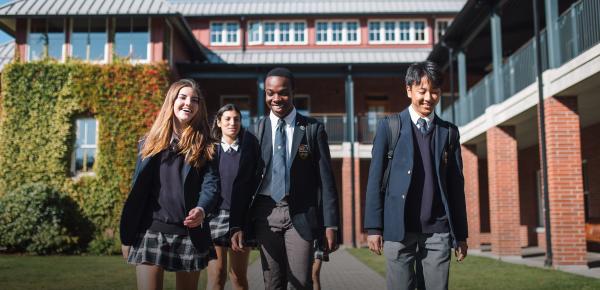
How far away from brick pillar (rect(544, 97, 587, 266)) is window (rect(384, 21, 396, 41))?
16.2 metres

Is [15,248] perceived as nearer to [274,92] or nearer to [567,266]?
[567,266]

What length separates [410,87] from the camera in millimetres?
4039

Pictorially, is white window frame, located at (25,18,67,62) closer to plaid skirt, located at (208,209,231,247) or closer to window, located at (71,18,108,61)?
window, located at (71,18,108,61)

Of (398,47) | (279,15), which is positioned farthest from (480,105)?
(279,15)

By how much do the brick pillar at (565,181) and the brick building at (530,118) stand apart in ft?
0.06

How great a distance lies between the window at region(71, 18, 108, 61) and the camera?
20406mm

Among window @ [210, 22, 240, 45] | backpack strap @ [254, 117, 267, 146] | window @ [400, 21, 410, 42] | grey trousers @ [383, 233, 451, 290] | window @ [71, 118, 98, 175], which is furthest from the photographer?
window @ [210, 22, 240, 45]

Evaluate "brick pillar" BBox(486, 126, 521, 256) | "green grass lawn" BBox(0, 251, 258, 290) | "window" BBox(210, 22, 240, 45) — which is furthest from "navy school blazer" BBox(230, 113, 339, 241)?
"window" BBox(210, 22, 240, 45)

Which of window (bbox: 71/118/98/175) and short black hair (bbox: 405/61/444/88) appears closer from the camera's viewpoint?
short black hair (bbox: 405/61/444/88)

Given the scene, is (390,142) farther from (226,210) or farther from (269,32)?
(269,32)

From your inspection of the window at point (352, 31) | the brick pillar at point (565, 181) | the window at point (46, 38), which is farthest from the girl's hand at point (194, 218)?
the window at point (352, 31)

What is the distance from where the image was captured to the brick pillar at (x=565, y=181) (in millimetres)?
11922

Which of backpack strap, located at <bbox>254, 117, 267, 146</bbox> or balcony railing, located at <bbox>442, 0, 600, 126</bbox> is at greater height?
balcony railing, located at <bbox>442, 0, 600, 126</bbox>

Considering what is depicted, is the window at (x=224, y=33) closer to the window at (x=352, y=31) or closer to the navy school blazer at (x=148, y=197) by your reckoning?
the window at (x=352, y=31)
